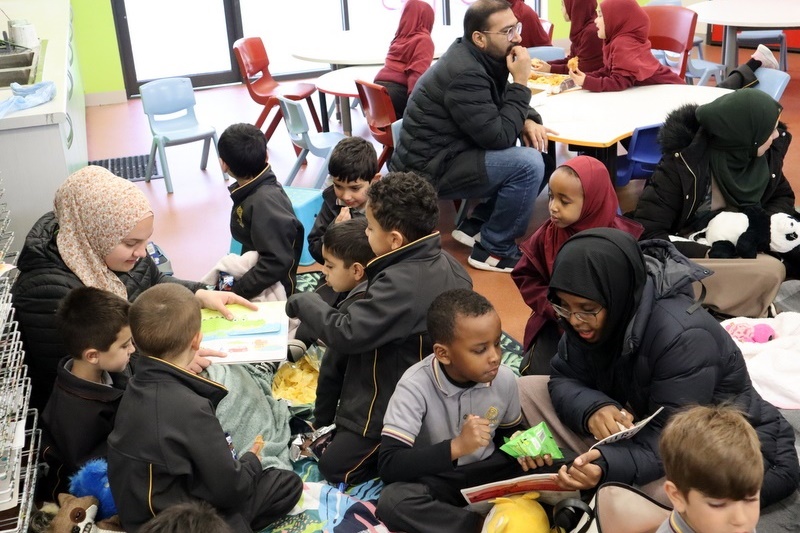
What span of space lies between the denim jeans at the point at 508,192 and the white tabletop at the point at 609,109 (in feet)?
0.68

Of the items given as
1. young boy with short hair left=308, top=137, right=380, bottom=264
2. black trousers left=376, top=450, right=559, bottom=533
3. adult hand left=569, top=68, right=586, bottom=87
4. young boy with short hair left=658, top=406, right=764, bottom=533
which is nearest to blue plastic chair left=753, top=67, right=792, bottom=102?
adult hand left=569, top=68, right=586, bottom=87

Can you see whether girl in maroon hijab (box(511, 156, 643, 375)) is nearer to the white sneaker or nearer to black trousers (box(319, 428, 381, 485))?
black trousers (box(319, 428, 381, 485))

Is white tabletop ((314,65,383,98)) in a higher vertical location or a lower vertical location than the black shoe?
higher

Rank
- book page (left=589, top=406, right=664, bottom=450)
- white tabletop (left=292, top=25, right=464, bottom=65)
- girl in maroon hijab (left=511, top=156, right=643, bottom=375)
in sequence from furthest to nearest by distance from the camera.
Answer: white tabletop (left=292, top=25, right=464, bottom=65) → girl in maroon hijab (left=511, top=156, right=643, bottom=375) → book page (left=589, top=406, right=664, bottom=450)

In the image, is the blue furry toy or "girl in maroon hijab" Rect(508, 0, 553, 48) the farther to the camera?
"girl in maroon hijab" Rect(508, 0, 553, 48)

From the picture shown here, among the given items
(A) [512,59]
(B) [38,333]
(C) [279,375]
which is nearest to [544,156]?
(A) [512,59]

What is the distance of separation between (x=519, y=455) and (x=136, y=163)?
5208mm

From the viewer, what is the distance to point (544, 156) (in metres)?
5.21

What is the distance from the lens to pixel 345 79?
6.06 meters

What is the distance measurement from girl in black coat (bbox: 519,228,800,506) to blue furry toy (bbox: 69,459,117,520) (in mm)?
1332

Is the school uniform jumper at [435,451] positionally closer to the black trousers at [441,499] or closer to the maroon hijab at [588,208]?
the black trousers at [441,499]

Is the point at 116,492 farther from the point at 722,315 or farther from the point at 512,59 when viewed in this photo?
the point at 512,59

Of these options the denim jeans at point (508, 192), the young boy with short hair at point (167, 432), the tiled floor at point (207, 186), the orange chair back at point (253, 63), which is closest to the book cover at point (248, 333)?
the young boy with short hair at point (167, 432)

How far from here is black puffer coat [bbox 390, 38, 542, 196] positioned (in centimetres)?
441
